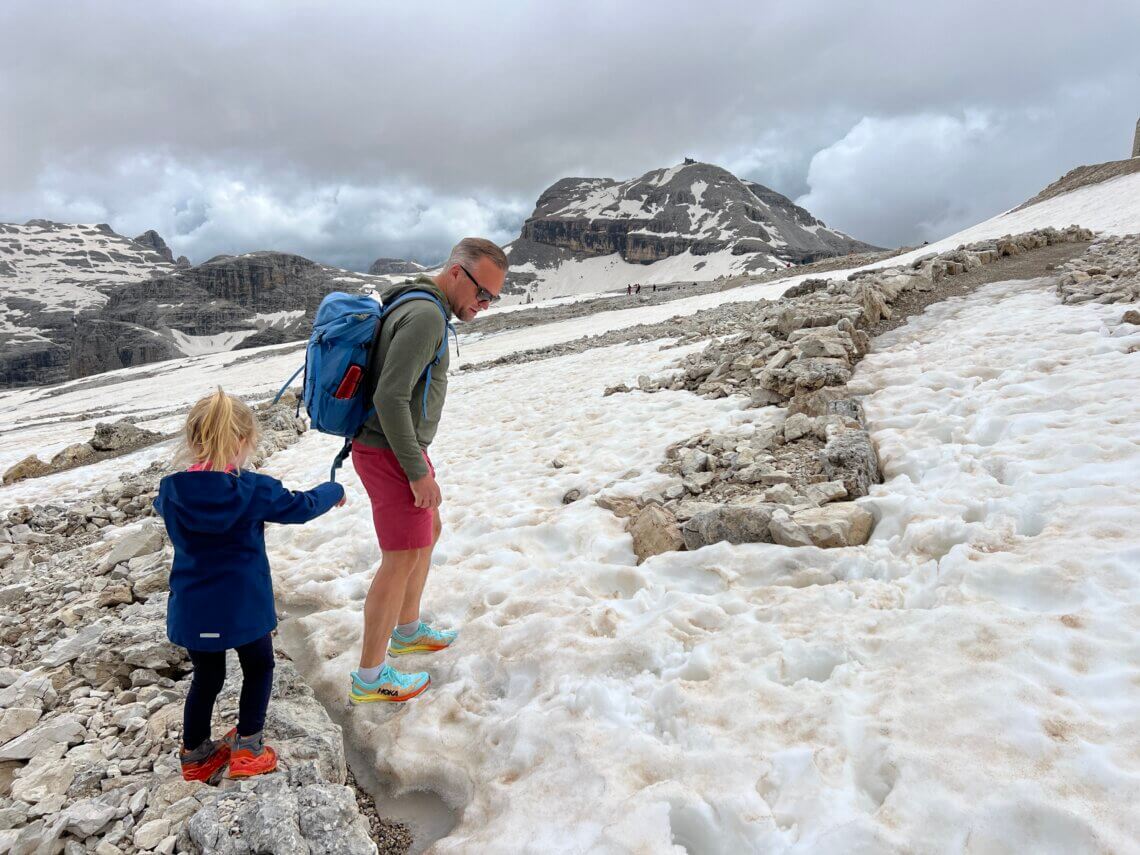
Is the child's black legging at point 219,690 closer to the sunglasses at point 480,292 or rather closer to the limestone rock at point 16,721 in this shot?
the limestone rock at point 16,721

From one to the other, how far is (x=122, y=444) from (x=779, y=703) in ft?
64.1

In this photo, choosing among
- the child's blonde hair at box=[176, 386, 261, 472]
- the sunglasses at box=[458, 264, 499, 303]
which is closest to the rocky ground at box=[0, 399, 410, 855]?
the child's blonde hair at box=[176, 386, 261, 472]

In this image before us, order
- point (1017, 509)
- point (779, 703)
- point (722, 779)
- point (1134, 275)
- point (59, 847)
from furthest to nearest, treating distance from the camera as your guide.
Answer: point (1134, 275) < point (1017, 509) < point (779, 703) < point (722, 779) < point (59, 847)

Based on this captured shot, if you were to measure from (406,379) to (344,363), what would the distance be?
414mm

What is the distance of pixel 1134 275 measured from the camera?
31.6 ft

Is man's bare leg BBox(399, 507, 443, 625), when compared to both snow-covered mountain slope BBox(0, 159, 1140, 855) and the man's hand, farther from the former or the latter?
the man's hand

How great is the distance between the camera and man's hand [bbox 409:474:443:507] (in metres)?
3.63

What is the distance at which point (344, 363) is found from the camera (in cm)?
344

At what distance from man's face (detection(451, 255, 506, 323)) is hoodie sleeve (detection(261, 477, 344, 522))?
1.36m

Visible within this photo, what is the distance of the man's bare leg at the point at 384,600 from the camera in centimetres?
391

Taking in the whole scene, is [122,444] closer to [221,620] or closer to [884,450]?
[221,620]

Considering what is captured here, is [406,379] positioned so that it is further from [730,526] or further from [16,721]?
[16,721]

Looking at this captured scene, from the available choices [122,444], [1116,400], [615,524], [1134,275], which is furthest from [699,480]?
[122,444]

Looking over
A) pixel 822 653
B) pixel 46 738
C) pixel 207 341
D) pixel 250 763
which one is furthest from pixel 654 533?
pixel 207 341
